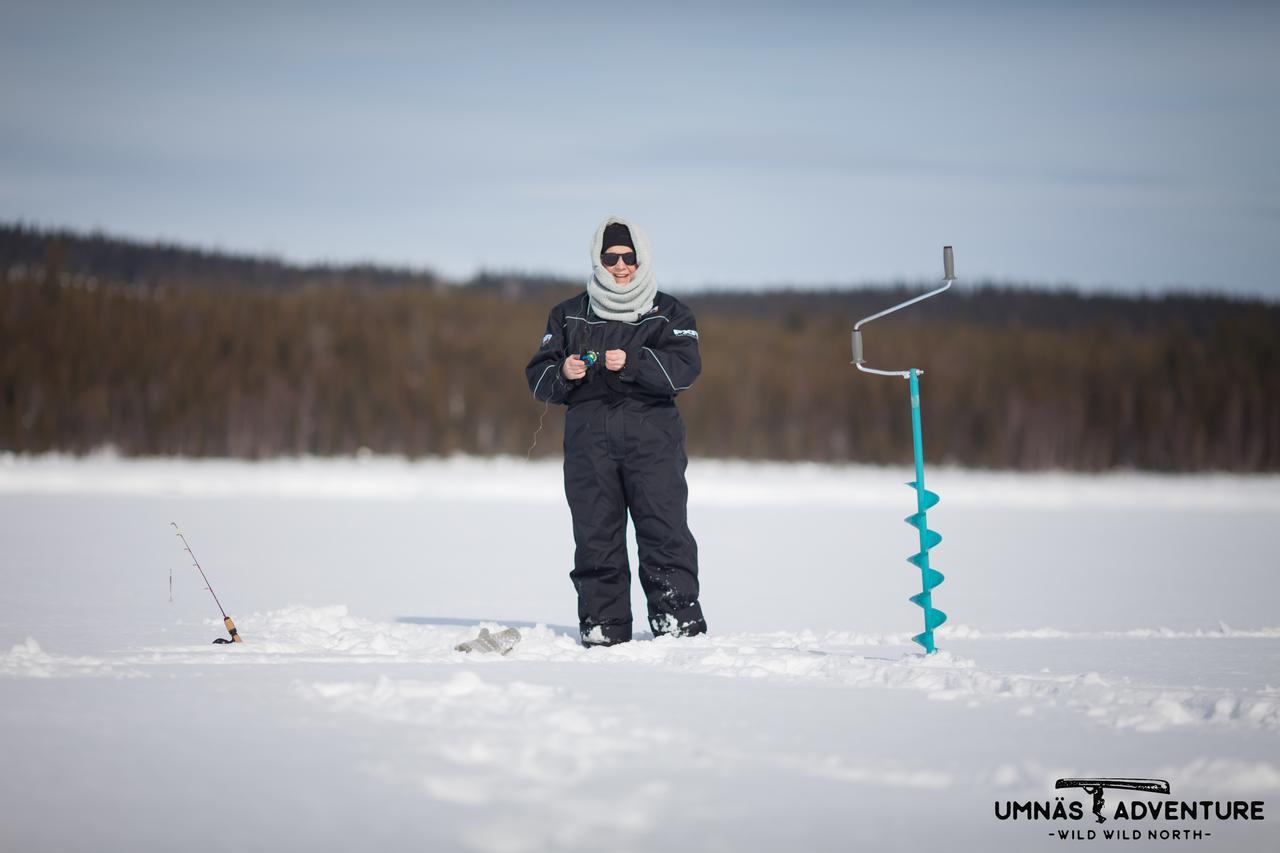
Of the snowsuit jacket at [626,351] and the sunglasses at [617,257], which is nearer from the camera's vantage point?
the snowsuit jacket at [626,351]

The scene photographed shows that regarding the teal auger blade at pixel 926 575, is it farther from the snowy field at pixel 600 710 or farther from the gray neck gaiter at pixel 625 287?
the gray neck gaiter at pixel 625 287

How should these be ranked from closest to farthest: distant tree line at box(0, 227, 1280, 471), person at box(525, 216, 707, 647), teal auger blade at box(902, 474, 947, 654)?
1. teal auger blade at box(902, 474, 947, 654)
2. person at box(525, 216, 707, 647)
3. distant tree line at box(0, 227, 1280, 471)

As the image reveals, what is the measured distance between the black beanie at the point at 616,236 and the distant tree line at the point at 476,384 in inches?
712

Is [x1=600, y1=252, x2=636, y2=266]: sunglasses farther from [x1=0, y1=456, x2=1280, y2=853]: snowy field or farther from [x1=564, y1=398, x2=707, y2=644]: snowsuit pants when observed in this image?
[x1=0, y1=456, x2=1280, y2=853]: snowy field

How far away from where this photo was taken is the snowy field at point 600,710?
289 cm

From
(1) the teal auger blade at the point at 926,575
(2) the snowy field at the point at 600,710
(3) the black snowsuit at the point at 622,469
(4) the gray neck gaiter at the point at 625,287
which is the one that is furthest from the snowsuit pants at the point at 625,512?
(1) the teal auger blade at the point at 926,575

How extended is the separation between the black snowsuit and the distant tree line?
1805 centimetres

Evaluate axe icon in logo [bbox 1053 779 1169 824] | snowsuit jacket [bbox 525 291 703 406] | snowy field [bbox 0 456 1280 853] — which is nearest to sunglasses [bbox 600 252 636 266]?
snowsuit jacket [bbox 525 291 703 406]

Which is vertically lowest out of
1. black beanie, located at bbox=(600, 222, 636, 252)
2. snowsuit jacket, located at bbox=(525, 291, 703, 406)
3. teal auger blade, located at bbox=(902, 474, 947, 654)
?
teal auger blade, located at bbox=(902, 474, 947, 654)

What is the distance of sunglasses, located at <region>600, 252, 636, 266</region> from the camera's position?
5.44 meters

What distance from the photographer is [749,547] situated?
36.3ft

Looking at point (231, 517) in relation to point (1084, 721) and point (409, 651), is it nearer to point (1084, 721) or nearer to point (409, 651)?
point (409, 651)

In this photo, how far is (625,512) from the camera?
18.0 ft

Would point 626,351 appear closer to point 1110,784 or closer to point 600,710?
point 600,710
